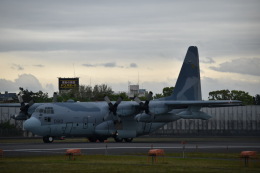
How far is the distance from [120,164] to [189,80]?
33.8 meters

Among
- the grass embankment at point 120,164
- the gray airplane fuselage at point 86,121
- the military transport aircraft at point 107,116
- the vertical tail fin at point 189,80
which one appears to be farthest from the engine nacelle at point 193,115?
the grass embankment at point 120,164

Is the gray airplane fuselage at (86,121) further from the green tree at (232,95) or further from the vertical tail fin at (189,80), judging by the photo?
the green tree at (232,95)

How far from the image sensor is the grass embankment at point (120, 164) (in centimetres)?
2931

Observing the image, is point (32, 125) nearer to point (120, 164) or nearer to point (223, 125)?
point (120, 164)

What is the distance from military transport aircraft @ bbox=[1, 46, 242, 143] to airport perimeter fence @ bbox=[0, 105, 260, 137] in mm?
22158

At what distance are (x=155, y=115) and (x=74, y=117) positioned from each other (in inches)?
344

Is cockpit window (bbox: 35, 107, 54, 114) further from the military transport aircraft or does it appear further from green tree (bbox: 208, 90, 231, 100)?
green tree (bbox: 208, 90, 231, 100)

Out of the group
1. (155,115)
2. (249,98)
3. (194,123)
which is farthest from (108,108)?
(249,98)

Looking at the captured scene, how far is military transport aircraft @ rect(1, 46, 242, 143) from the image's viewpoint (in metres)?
55.6

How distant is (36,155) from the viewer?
38.6 meters

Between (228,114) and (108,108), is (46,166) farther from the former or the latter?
(228,114)

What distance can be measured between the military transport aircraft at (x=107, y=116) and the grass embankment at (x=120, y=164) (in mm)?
18707

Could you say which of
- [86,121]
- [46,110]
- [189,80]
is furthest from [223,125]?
[46,110]

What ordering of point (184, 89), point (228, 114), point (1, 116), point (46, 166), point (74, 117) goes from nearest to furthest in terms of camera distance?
point (46, 166) → point (74, 117) → point (184, 89) → point (1, 116) → point (228, 114)
